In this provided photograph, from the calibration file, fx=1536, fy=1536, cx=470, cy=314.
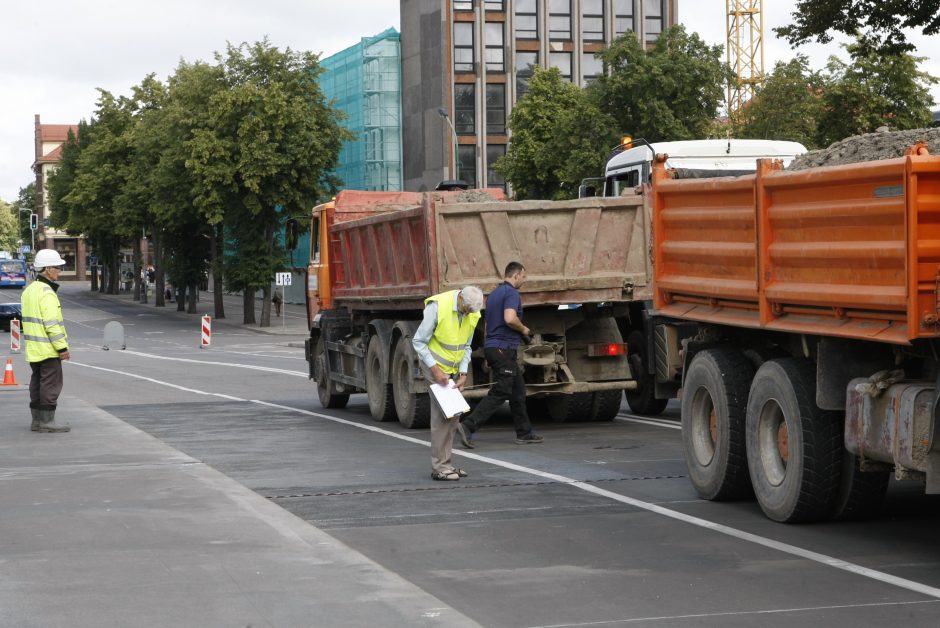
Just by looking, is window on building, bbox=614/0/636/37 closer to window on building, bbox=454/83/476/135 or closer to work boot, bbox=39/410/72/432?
window on building, bbox=454/83/476/135

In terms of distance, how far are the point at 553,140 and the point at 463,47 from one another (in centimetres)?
2679

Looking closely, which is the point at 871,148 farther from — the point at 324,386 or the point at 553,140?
the point at 553,140

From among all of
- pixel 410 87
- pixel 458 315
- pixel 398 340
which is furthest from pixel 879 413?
pixel 410 87

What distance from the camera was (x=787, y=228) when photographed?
31.1ft

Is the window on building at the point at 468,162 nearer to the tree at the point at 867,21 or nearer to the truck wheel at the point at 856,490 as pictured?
the tree at the point at 867,21

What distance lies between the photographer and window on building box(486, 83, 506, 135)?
75.3 m

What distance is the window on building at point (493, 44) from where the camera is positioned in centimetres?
7500

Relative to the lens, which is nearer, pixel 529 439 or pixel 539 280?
pixel 529 439

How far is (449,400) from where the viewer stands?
40.3 feet

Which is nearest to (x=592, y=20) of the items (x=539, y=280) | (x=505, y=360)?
(x=539, y=280)

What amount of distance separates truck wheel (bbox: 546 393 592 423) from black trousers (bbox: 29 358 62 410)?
216 inches

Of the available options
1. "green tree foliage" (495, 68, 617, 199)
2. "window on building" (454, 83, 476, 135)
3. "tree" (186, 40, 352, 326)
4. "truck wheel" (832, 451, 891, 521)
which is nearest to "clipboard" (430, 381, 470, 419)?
"truck wheel" (832, 451, 891, 521)

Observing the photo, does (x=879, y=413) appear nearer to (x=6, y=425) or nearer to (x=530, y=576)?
(x=530, y=576)

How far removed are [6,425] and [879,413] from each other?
1195 centimetres
